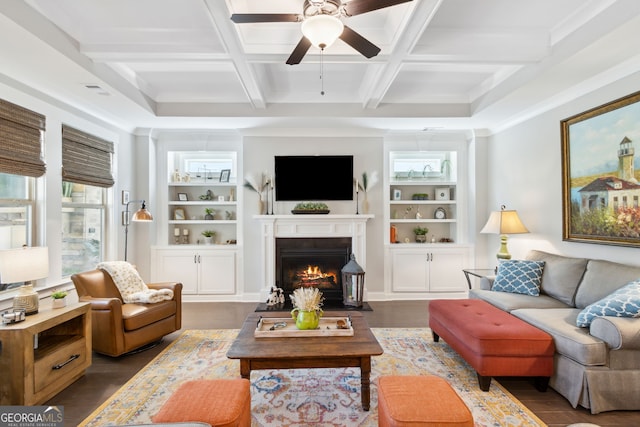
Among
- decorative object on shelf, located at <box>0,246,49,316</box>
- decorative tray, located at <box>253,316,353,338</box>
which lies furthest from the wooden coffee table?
decorative object on shelf, located at <box>0,246,49,316</box>

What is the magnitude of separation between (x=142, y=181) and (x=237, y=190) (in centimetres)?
145

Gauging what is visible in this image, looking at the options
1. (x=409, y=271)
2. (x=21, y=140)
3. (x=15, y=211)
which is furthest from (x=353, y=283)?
(x=21, y=140)

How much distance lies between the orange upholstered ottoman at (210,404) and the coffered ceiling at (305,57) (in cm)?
242

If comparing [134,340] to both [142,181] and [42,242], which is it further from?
[142,181]

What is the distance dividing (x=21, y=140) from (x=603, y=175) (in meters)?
5.49

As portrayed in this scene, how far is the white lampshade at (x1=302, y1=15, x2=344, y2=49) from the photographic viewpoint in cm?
199

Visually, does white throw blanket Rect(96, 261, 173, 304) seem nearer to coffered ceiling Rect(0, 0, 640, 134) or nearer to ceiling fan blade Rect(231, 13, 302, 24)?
coffered ceiling Rect(0, 0, 640, 134)

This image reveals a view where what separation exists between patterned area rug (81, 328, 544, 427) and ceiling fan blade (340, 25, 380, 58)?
2.51 m

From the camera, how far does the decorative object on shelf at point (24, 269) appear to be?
7.89ft

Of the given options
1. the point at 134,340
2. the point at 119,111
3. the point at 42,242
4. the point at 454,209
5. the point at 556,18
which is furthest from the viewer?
the point at 454,209

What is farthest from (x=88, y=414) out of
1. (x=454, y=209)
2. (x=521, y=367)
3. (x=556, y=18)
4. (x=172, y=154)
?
(x=454, y=209)

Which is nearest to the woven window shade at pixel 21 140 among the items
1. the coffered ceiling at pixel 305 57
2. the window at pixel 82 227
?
the coffered ceiling at pixel 305 57

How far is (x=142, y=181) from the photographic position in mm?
5238

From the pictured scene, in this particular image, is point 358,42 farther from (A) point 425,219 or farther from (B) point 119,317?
(A) point 425,219
